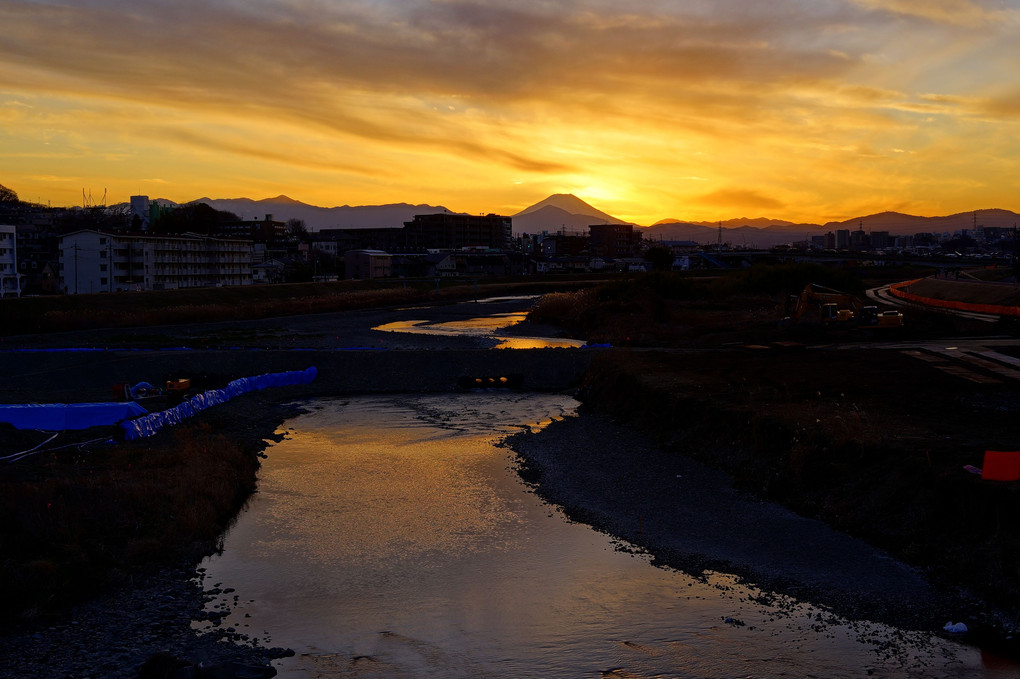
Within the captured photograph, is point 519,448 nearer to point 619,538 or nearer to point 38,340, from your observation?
→ point 619,538

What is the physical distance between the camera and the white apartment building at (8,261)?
87125mm

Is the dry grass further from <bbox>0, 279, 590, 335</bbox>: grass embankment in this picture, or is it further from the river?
<bbox>0, 279, 590, 335</bbox>: grass embankment

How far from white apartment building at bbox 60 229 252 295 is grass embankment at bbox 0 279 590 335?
34.3 ft

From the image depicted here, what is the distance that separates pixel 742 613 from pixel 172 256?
101 m

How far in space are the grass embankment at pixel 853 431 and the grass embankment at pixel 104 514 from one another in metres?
13.9

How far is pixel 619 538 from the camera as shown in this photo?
740 inches

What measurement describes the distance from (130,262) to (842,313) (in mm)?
79817

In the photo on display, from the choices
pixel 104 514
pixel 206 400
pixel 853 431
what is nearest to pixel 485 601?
pixel 104 514

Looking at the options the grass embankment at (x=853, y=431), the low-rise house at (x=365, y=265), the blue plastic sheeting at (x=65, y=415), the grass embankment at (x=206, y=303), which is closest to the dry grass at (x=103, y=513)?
the blue plastic sheeting at (x=65, y=415)

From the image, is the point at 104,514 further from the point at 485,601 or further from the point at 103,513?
the point at 485,601

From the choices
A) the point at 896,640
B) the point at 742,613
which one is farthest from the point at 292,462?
the point at 896,640

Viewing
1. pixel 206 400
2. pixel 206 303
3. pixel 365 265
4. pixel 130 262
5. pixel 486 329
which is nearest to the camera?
pixel 206 400

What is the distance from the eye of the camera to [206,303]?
3312 inches

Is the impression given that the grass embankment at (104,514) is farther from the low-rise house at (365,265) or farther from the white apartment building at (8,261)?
the low-rise house at (365,265)
